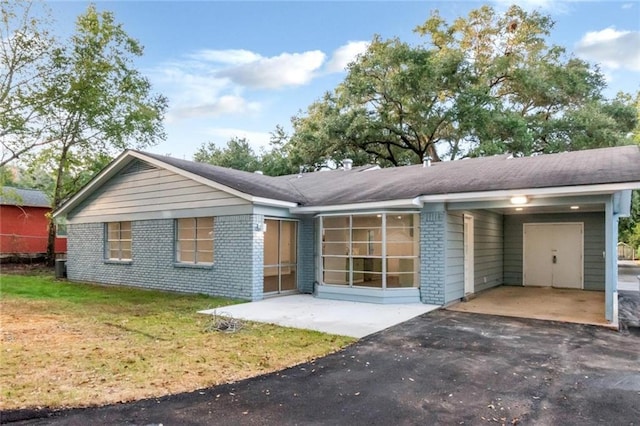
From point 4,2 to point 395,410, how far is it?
60.2 ft

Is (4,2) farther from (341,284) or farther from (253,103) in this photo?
(341,284)

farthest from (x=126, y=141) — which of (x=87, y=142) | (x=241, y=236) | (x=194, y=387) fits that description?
(x=194, y=387)

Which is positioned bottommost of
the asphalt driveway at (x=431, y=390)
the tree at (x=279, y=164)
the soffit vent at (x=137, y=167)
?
the asphalt driveway at (x=431, y=390)

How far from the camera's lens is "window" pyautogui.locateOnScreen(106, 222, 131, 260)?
13.5 m

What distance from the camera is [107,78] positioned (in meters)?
18.8

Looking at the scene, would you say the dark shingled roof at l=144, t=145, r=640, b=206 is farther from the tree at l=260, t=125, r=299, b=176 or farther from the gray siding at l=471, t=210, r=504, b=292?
the tree at l=260, t=125, r=299, b=176

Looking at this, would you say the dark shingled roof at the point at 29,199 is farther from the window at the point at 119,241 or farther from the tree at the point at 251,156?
the tree at the point at 251,156

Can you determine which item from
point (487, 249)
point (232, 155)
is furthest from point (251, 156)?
point (487, 249)

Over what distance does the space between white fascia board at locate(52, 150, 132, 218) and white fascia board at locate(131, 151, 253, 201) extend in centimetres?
55

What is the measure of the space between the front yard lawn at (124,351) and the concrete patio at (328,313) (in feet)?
1.70

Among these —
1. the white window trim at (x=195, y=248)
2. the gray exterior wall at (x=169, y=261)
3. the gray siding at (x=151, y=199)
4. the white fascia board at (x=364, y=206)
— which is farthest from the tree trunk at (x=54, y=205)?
the white fascia board at (x=364, y=206)

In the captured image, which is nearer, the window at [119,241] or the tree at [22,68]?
the window at [119,241]

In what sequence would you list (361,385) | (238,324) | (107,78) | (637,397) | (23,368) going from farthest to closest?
(107,78), (238,324), (23,368), (361,385), (637,397)

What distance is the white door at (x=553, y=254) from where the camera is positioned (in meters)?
13.0
